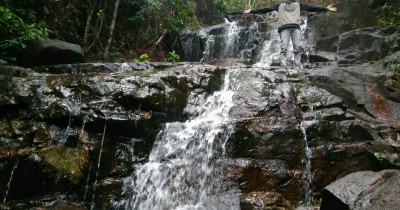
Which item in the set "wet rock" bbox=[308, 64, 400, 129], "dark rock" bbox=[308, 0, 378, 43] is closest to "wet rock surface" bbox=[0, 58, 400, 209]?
"wet rock" bbox=[308, 64, 400, 129]

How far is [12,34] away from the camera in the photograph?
7.91 m

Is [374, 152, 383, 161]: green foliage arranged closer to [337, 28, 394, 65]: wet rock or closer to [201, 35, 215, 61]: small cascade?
[337, 28, 394, 65]: wet rock

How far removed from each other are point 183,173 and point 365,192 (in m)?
3.12

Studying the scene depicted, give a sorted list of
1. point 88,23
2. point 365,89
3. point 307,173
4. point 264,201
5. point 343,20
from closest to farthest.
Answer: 1. point 264,201
2. point 307,173
3. point 365,89
4. point 88,23
5. point 343,20

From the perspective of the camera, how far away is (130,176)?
6508 mm

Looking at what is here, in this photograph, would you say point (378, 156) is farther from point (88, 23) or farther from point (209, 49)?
point (88, 23)

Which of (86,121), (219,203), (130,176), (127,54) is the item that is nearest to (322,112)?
(219,203)

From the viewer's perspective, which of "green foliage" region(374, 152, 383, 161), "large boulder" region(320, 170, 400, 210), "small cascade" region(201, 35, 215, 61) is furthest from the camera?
"small cascade" region(201, 35, 215, 61)

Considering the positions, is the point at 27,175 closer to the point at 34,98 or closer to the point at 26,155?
the point at 26,155

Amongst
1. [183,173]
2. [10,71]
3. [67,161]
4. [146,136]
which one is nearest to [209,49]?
[146,136]

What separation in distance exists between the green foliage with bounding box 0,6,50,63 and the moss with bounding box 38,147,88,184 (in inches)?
117

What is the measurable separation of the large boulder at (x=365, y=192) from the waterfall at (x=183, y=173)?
5.01ft

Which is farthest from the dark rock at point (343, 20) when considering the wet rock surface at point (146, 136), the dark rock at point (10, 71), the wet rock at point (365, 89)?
the dark rock at point (10, 71)

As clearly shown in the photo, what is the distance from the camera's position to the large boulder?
4.06 metres
